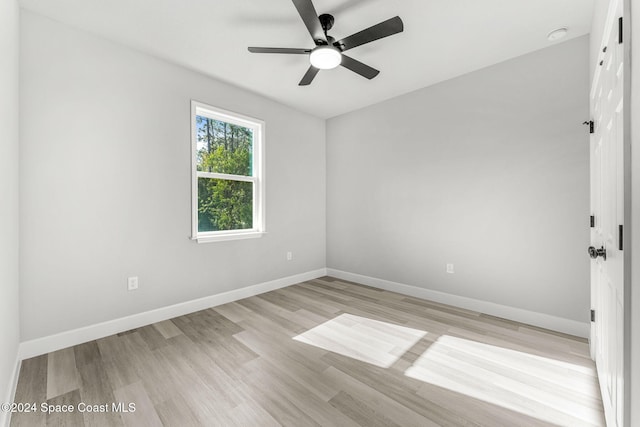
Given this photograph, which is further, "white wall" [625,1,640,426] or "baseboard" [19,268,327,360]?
"baseboard" [19,268,327,360]

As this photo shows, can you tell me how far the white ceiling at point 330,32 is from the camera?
2.06 metres

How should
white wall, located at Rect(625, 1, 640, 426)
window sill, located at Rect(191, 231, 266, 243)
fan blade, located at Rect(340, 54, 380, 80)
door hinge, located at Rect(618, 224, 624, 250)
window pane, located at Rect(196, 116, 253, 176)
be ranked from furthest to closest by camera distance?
window pane, located at Rect(196, 116, 253, 176), window sill, located at Rect(191, 231, 266, 243), fan blade, located at Rect(340, 54, 380, 80), door hinge, located at Rect(618, 224, 624, 250), white wall, located at Rect(625, 1, 640, 426)

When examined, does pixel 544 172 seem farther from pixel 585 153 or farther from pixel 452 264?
pixel 452 264

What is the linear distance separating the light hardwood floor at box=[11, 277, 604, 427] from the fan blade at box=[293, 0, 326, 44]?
2457mm

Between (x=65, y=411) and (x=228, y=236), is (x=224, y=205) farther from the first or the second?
(x=65, y=411)

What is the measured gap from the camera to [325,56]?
Result: 86.8 inches

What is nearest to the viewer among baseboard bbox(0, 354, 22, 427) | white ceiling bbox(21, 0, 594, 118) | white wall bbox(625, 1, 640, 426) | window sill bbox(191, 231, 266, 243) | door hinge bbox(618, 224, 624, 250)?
white wall bbox(625, 1, 640, 426)

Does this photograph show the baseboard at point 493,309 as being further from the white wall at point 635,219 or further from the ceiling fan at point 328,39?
the ceiling fan at point 328,39

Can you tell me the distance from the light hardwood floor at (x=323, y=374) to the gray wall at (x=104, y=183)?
429 millimetres

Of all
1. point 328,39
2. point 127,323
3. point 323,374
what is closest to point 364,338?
point 323,374

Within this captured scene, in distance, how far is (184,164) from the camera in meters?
2.92

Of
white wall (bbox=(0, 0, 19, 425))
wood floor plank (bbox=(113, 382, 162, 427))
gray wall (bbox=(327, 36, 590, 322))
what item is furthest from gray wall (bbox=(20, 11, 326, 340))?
gray wall (bbox=(327, 36, 590, 322))

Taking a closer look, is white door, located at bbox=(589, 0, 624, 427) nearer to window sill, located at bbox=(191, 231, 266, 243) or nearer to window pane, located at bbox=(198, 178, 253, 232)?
window sill, located at bbox=(191, 231, 266, 243)

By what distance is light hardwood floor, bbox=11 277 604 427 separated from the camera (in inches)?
58.9
